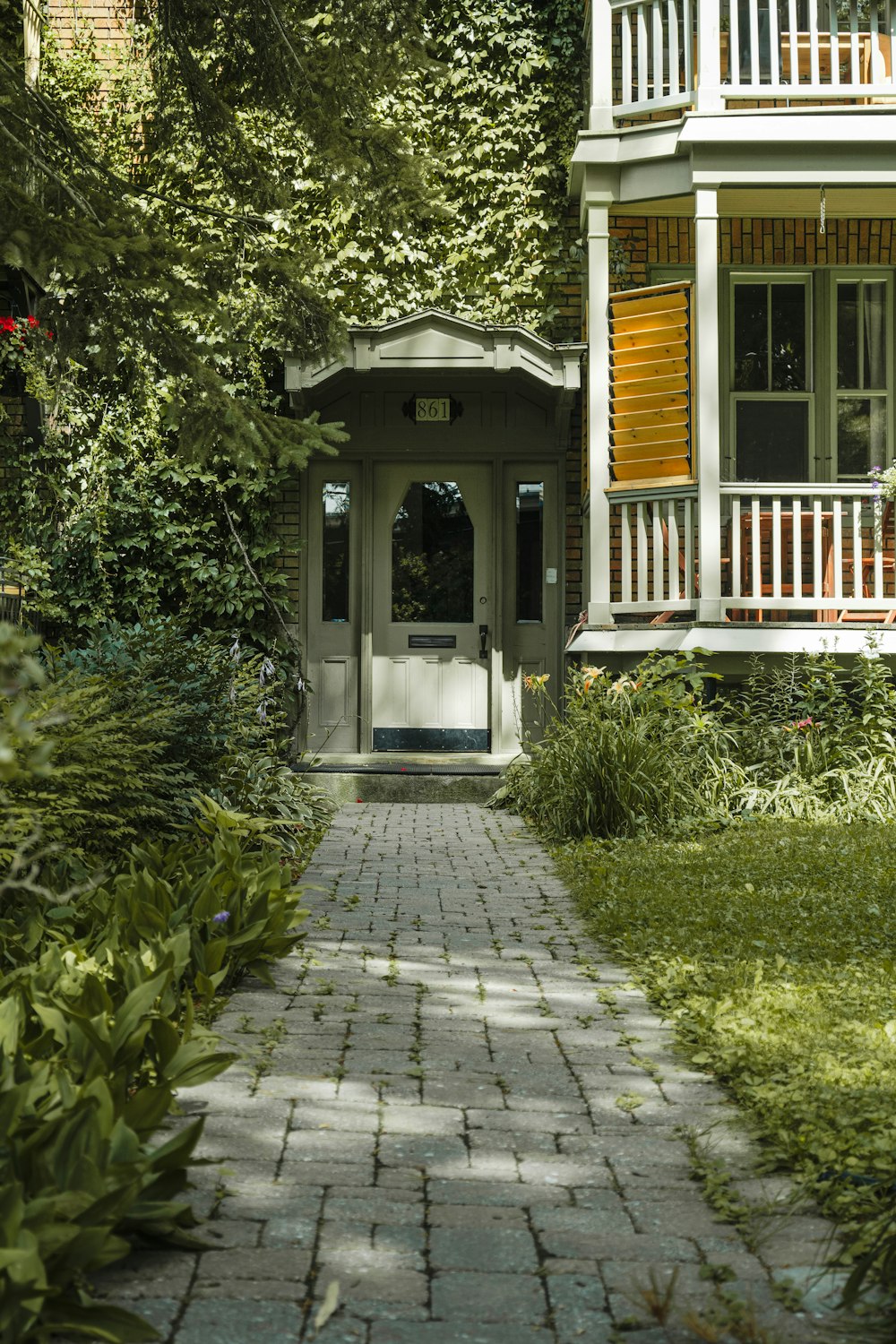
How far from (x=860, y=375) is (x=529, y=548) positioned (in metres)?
3.13

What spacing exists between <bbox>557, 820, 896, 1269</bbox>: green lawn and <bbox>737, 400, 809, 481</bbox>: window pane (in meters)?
4.09

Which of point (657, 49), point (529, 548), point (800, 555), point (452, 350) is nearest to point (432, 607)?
point (529, 548)

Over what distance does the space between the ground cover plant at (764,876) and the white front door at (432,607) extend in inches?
27.6

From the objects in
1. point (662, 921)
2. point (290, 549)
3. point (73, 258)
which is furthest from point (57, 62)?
point (662, 921)

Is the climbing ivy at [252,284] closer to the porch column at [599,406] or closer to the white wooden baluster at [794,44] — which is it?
the porch column at [599,406]

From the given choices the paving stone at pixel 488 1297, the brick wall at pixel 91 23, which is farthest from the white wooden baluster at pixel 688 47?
the paving stone at pixel 488 1297

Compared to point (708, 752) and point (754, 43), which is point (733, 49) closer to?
point (754, 43)

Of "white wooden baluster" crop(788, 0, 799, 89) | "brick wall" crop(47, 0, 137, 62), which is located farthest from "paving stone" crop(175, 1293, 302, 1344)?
"brick wall" crop(47, 0, 137, 62)

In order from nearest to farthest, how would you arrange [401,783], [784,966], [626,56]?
[784,966] < [626,56] < [401,783]

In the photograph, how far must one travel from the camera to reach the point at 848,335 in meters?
10.9

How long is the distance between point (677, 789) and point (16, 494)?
6084mm

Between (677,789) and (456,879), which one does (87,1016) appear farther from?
(677,789)

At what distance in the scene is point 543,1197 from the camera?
268cm

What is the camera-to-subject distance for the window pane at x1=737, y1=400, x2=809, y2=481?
10852mm
